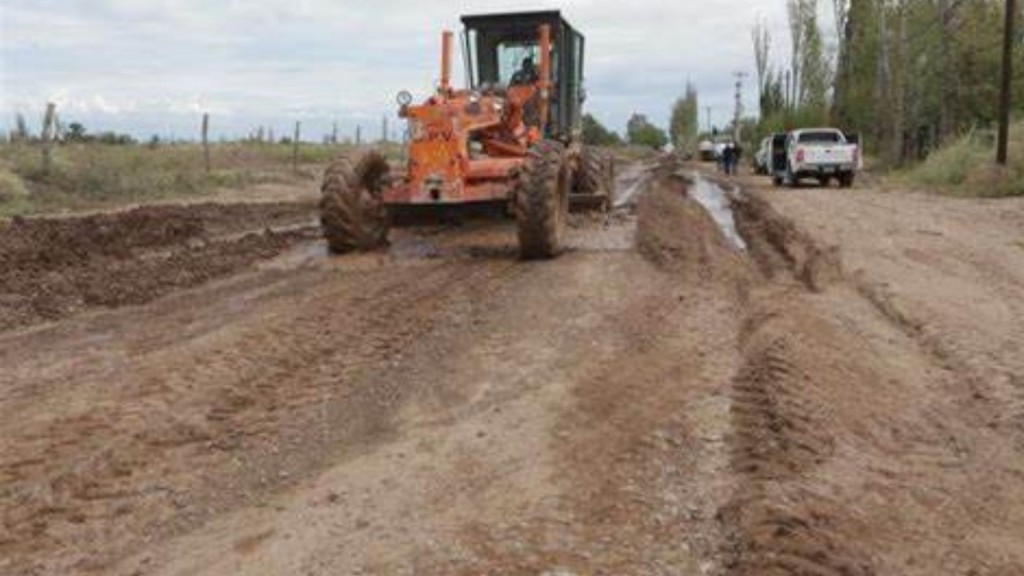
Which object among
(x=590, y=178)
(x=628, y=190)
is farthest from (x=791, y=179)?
(x=590, y=178)

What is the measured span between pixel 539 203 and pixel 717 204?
40.0ft

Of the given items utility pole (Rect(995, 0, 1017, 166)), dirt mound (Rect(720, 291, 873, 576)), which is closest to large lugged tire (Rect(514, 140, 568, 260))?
dirt mound (Rect(720, 291, 873, 576))

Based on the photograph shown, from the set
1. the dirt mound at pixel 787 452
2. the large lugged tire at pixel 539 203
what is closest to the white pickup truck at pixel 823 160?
the large lugged tire at pixel 539 203

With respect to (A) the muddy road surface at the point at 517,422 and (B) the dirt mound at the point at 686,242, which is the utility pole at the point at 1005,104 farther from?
(A) the muddy road surface at the point at 517,422

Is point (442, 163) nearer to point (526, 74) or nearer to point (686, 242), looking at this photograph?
point (526, 74)

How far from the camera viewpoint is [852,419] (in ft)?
22.2

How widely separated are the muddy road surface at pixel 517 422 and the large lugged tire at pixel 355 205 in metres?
1.18

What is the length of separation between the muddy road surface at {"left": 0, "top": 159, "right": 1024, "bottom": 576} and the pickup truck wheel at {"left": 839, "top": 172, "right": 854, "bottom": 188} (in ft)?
67.2

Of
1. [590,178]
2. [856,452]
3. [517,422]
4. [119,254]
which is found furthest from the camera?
[590,178]

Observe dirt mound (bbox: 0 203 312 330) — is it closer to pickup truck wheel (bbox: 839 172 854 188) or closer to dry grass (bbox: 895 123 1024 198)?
dry grass (bbox: 895 123 1024 198)

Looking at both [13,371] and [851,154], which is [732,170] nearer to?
[851,154]

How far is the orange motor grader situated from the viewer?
519 inches

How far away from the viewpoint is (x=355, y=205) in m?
13.8

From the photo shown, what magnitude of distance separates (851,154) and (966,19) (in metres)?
13.0
